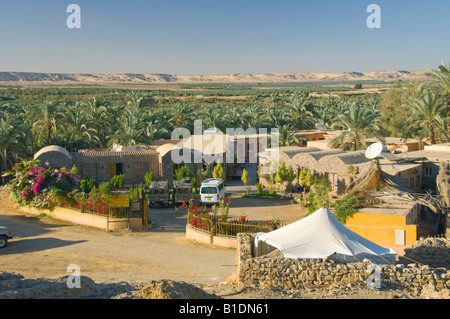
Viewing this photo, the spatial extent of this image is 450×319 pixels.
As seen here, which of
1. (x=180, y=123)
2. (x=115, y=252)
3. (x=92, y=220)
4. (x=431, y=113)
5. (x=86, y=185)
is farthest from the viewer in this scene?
(x=180, y=123)

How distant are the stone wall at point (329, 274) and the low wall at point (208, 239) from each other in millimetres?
6101

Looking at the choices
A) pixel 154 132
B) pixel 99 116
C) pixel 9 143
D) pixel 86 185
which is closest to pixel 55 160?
pixel 86 185

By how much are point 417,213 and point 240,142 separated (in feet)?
60.7

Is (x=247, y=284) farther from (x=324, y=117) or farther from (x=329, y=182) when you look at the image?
(x=324, y=117)

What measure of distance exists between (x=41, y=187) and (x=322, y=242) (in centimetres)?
1636

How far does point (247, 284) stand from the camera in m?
11.7

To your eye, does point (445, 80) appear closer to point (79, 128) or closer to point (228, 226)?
point (228, 226)

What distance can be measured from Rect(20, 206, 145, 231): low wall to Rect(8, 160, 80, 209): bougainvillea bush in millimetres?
485

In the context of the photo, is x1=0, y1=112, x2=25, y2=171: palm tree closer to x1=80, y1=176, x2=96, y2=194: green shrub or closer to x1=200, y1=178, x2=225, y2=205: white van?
x1=80, y1=176, x2=96, y2=194: green shrub

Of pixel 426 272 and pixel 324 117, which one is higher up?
pixel 324 117

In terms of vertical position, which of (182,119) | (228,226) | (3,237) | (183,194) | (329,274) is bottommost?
(3,237)

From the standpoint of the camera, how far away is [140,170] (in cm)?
2930
